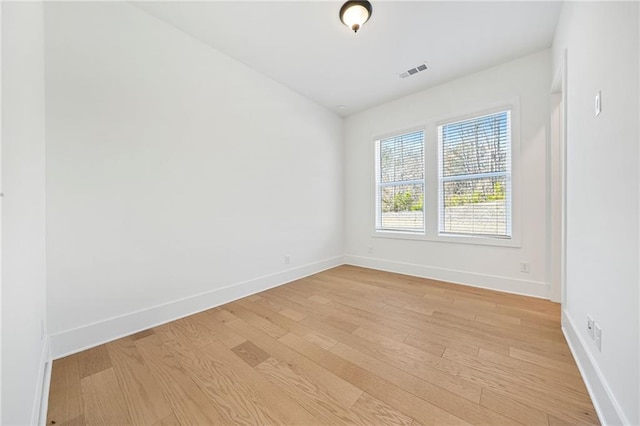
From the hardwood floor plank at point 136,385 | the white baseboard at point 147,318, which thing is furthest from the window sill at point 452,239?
the hardwood floor plank at point 136,385

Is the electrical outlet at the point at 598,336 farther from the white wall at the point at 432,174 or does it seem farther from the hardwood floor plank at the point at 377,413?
the white wall at the point at 432,174

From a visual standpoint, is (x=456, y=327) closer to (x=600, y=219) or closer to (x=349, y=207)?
(x=600, y=219)

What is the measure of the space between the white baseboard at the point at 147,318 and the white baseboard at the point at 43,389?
0.11m

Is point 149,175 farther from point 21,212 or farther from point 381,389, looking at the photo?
point 381,389

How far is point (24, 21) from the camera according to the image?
118 cm

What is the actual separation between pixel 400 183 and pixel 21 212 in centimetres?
389

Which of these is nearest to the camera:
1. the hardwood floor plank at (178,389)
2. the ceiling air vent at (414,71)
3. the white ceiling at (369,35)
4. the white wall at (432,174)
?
the hardwood floor plank at (178,389)

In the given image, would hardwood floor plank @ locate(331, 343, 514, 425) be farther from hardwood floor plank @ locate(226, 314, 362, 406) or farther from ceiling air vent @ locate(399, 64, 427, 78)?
ceiling air vent @ locate(399, 64, 427, 78)

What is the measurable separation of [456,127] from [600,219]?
2.36m

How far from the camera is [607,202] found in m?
1.23

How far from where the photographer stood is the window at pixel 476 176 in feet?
9.79

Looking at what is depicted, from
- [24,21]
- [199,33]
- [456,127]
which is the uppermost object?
[199,33]

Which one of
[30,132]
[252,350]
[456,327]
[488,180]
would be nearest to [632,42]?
[456,327]

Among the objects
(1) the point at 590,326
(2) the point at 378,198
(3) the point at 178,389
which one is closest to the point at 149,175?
(3) the point at 178,389
